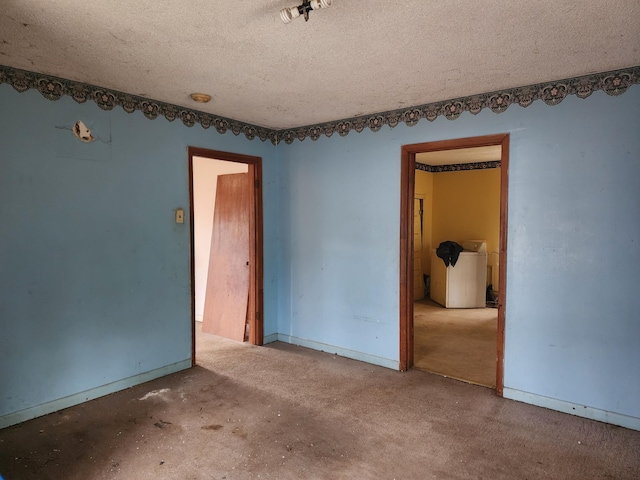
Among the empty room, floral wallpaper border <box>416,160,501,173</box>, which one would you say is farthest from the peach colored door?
floral wallpaper border <box>416,160,501,173</box>

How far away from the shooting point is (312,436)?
2.57 metres

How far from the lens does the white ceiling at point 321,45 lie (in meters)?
1.91

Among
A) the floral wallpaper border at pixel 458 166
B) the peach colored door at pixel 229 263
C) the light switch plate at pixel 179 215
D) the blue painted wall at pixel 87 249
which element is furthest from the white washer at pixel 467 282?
the light switch plate at pixel 179 215

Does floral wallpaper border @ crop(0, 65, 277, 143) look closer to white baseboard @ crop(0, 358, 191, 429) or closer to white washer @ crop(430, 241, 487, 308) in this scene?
white baseboard @ crop(0, 358, 191, 429)

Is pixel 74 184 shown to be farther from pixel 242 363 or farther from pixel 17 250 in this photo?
pixel 242 363

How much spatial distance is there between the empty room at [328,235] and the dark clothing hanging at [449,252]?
235cm

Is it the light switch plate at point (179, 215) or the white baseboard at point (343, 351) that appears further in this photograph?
the white baseboard at point (343, 351)

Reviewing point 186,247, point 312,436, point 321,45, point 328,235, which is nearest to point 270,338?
point 328,235

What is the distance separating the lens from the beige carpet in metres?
3.68

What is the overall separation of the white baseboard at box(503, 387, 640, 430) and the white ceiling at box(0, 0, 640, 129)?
233 centimetres

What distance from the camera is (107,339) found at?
10.4ft

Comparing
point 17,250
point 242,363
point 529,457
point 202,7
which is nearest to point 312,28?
point 202,7

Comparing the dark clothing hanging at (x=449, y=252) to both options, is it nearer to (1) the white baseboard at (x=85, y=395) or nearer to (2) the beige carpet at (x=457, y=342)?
(2) the beige carpet at (x=457, y=342)

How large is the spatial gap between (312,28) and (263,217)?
259 cm
